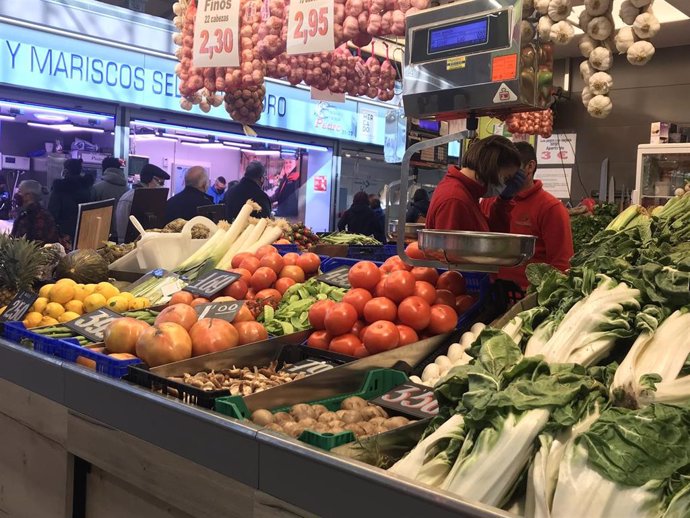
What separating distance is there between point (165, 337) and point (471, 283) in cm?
125

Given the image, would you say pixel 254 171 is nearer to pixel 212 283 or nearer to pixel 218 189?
pixel 218 189

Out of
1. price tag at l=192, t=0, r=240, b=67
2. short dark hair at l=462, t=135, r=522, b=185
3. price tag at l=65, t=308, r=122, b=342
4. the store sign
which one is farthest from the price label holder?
the store sign

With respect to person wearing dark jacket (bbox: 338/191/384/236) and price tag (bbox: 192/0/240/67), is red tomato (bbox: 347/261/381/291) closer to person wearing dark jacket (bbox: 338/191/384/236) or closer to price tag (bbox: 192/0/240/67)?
price tag (bbox: 192/0/240/67)

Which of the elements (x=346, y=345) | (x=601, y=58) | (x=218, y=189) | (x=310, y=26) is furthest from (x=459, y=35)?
(x=218, y=189)

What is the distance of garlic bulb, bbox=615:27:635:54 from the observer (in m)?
4.15

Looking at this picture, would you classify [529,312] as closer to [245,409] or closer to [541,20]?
[245,409]

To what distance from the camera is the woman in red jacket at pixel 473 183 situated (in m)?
3.82

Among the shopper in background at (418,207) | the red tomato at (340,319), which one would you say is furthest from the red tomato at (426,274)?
the shopper in background at (418,207)

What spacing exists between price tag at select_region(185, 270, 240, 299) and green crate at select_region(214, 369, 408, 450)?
1.07 metres

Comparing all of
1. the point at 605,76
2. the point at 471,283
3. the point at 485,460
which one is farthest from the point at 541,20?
the point at 485,460

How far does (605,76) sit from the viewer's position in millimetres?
4387

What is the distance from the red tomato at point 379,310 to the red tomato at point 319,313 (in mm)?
148

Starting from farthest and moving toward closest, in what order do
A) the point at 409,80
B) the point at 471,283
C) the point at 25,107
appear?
1. the point at 25,107
2. the point at 409,80
3. the point at 471,283

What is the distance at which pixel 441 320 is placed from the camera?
262 cm
